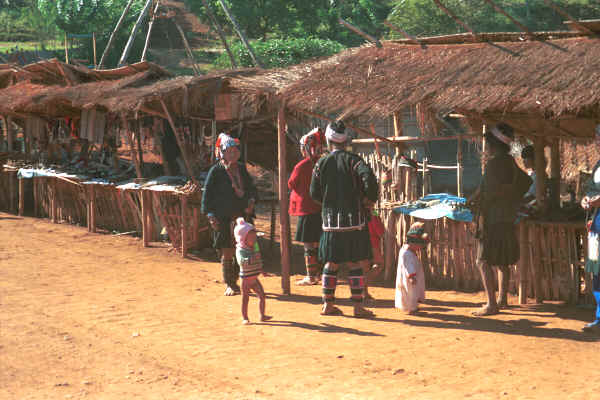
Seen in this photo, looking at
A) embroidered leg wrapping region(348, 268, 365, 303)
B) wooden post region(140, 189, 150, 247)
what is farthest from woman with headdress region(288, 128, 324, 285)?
wooden post region(140, 189, 150, 247)

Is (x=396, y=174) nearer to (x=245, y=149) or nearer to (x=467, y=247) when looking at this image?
(x=467, y=247)

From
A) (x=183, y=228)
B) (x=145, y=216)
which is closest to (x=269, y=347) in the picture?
(x=183, y=228)

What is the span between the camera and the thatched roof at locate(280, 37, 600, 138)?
650cm

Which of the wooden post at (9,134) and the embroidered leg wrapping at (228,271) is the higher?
the wooden post at (9,134)

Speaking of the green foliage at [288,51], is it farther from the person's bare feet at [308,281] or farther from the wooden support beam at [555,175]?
the wooden support beam at [555,175]

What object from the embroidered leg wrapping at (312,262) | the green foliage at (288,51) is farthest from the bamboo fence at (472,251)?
the green foliage at (288,51)

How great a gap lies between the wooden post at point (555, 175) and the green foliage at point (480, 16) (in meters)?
17.9

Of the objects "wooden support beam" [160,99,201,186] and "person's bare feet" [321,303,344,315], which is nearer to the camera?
"person's bare feet" [321,303,344,315]

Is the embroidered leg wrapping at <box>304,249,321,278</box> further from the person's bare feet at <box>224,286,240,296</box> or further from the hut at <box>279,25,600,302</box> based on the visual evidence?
the hut at <box>279,25,600,302</box>

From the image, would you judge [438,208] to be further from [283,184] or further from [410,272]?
[283,184]

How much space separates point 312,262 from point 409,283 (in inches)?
69.7

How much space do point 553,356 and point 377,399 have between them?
1689mm

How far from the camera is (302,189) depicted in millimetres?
8508

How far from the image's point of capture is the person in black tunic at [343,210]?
22.5 feet
